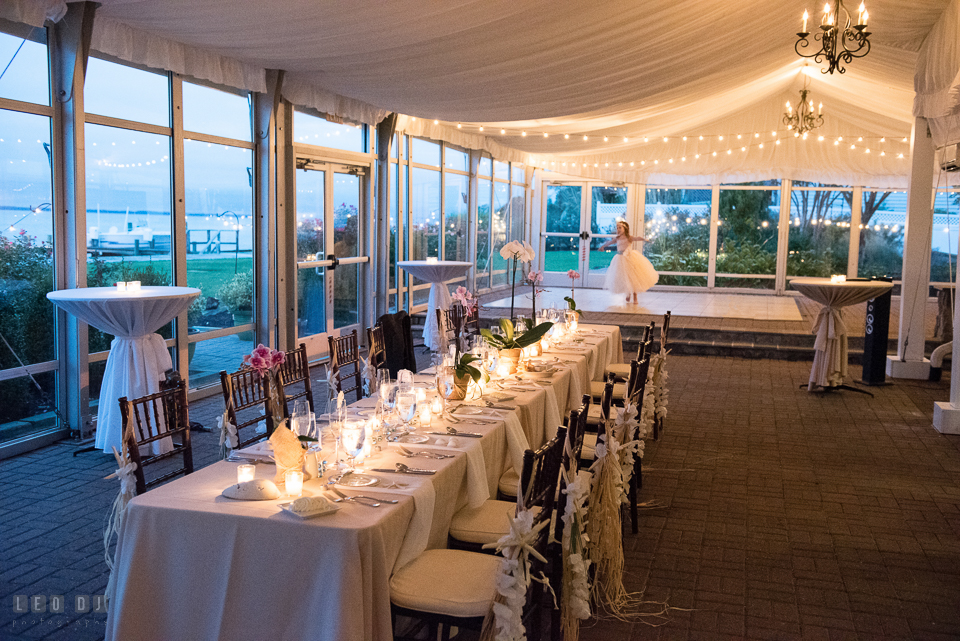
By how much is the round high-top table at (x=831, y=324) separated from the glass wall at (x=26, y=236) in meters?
7.01

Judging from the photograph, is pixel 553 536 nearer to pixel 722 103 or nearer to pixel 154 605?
pixel 154 605

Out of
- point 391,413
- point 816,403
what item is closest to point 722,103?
point 816,403

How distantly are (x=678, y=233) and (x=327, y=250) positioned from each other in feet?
34.7

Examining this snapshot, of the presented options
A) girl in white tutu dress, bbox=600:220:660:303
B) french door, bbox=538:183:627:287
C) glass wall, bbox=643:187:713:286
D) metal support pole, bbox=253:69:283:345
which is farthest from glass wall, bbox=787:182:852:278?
metal support pole, bbox=253:69:283:345

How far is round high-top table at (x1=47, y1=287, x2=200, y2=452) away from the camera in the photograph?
538 cm

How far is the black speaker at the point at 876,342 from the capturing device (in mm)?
8891

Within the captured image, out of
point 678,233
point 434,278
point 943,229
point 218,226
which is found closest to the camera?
point 218,226

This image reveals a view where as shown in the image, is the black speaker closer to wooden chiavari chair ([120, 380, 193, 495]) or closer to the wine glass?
the wine glass

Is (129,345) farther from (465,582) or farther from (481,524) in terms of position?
(465,582)

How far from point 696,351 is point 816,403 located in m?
3.11

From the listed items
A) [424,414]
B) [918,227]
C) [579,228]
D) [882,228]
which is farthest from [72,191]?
[882,228]

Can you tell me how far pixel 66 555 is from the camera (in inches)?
158

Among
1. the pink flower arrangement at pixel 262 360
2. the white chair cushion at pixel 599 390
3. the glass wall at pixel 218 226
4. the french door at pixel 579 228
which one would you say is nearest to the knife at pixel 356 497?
the pink flower arrangement at pixel 262 360

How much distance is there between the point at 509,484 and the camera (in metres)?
3.87
